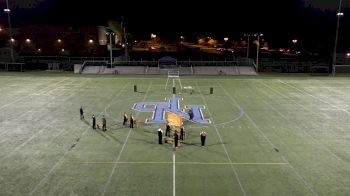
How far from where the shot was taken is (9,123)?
2481cm

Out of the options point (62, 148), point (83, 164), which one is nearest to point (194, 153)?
point (83, 164)

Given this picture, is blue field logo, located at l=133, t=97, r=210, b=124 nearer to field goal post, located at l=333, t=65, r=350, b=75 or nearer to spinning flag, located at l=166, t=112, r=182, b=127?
spinning flag, located at l=166, t=112, r=182, b=127

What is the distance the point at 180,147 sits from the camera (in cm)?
1992

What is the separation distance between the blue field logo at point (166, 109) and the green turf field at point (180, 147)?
2.56 feet

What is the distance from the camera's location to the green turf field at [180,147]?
49.9 feet

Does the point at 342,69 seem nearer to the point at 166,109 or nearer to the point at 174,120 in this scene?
the point at 166,109

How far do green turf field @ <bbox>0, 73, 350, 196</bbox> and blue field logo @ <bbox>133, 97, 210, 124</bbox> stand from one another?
0.78 m

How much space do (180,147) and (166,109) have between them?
9554mm

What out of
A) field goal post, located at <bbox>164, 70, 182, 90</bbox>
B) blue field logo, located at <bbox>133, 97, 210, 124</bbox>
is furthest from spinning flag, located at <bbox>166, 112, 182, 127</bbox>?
field goal post, located at <bbox>164, 70, 182, 90</bbox>

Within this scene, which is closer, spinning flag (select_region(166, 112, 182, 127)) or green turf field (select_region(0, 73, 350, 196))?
green turf field (select_region(0, 73, 350, 196))

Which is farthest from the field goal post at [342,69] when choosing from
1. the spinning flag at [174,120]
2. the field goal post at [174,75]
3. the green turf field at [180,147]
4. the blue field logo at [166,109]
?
the spinning flag at [174,120]

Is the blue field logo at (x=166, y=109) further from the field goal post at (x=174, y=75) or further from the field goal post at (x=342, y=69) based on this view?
the field goal post at (x=342, y=69)

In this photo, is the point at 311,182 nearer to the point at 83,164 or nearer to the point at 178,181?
the point at 178,181

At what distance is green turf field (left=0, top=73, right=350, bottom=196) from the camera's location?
49.9 feet
